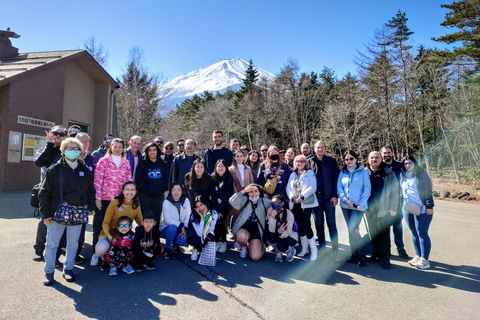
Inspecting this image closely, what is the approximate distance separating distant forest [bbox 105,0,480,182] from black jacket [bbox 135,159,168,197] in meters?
19.0

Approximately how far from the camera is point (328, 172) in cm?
514

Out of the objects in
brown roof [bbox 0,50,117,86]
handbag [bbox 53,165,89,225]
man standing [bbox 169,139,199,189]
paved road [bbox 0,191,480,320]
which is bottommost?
paved road [bbox 0,191,480,320]

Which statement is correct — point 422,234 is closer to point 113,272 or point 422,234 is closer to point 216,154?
point 216,154

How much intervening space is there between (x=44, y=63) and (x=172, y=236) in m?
11.2

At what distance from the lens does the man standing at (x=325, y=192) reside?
498 cm

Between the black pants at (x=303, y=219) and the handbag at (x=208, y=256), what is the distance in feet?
5.35

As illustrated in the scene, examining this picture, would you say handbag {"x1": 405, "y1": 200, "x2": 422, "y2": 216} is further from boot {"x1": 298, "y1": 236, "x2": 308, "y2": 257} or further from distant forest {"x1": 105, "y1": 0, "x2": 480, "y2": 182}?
distant forest {"x1": 105, "y1": 0, "x2": 480, "y2": 182}

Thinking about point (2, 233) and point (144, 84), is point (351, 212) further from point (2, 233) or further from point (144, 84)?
point (144, 84)

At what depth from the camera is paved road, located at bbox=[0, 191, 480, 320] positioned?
300cm

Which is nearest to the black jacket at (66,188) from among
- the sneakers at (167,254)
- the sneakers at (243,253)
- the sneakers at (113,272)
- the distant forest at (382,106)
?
the sneakers at (113,272)

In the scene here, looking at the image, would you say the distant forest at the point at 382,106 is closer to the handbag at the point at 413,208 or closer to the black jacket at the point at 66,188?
the handbag at the point at 413,208

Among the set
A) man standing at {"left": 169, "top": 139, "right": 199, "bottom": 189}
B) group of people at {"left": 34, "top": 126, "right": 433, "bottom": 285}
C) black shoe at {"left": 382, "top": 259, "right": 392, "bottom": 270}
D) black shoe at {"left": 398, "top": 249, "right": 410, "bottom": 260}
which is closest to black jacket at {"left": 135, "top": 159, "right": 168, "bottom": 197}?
group of people at {"left": 34, "top": 126, "right": 433, "bottom": 285}

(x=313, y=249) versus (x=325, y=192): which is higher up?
(x=325, y=192)

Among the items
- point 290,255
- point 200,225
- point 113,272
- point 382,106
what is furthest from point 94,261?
point 382,106
